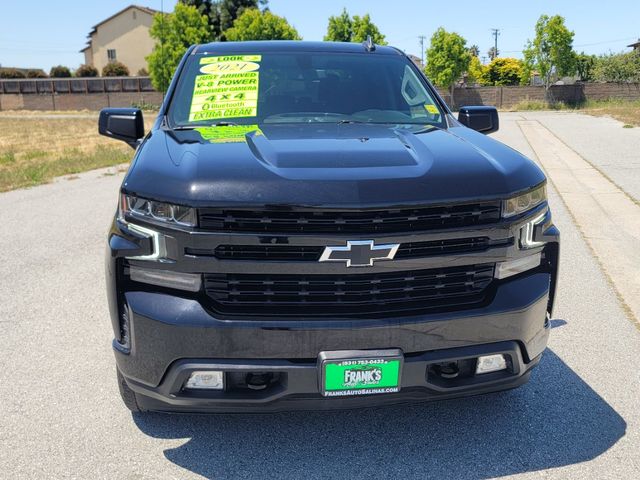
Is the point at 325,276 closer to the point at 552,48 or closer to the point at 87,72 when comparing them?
the point at 552,48

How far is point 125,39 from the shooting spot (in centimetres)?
7275

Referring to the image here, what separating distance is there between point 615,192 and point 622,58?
63.4 metres

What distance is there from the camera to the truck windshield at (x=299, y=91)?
3.73 m

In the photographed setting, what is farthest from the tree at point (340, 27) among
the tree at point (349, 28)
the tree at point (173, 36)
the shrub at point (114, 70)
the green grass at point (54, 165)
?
the green grass at point (54, 165)

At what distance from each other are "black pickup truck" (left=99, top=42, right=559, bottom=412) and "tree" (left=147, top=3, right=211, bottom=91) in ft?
161

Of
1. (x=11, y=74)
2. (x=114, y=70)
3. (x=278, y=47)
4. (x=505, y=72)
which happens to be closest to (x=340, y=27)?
(x=114, y=70)

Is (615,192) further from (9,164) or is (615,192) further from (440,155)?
(9,164)

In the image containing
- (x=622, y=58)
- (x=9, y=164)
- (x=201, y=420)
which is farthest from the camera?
(x=622, y=58)

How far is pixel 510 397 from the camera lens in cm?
340

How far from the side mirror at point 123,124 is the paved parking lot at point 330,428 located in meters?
1.32

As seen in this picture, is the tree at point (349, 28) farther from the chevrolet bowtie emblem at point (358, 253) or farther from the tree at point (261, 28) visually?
the chevrolet bowtie emblem at point (358, 253)

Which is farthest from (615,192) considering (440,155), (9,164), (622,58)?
(622,58)

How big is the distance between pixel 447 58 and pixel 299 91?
55.2 metres

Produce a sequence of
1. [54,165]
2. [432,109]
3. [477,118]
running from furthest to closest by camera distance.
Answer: [54,165] < [477,118] < [432,109]
